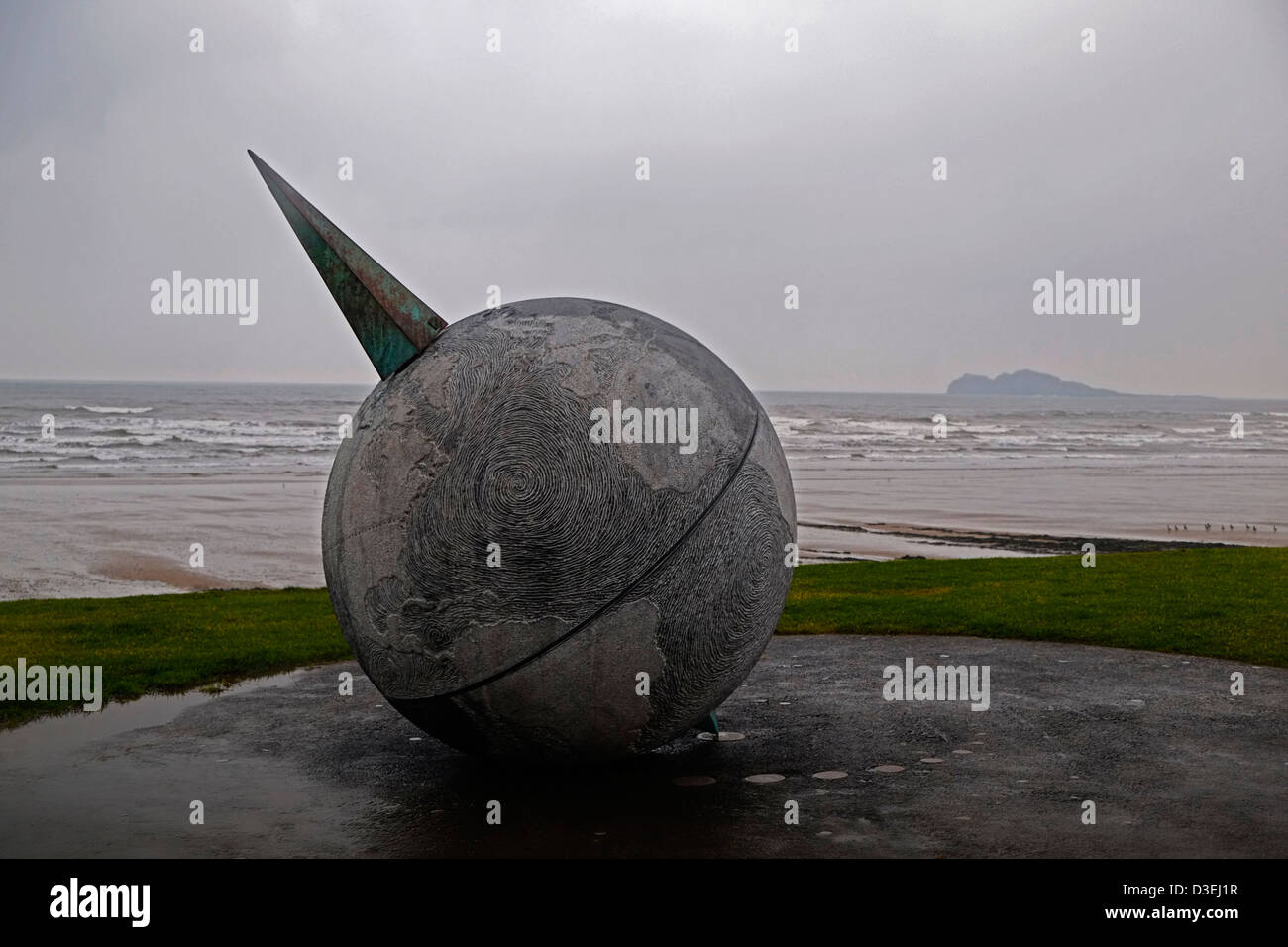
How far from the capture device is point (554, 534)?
613cm

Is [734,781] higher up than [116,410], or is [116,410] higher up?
[116,410]

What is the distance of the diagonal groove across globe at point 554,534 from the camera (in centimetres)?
619

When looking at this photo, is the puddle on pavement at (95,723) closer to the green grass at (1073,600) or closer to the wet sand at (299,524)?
the green grass at (1073,600)

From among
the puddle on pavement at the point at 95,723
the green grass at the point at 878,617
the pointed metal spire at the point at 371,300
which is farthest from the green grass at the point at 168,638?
Answer: the pointed metal spire at the point at 371,300

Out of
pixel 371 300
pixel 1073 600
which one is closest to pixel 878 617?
pixel 1073 600

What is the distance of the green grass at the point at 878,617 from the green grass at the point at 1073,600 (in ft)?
0.07

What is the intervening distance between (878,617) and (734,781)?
224 inches

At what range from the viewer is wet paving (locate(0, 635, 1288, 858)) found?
18.7ft

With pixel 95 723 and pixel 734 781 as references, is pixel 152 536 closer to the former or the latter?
pixel 95 723

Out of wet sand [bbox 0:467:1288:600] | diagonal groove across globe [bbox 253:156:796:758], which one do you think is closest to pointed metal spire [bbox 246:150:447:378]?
diagonal groove across globe [bbox 253:156:796:758]

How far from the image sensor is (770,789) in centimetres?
654
